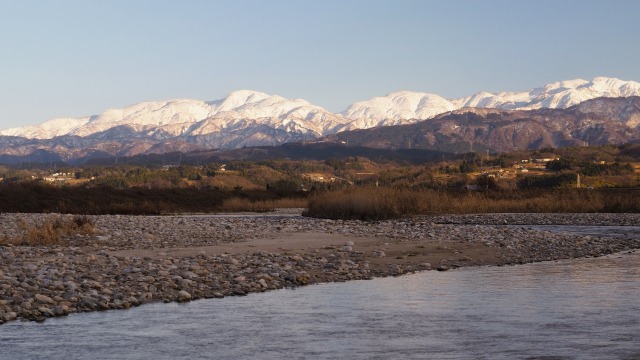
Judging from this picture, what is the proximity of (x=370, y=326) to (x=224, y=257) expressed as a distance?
9.91 meters

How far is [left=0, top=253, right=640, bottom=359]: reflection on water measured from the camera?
41.5 feet

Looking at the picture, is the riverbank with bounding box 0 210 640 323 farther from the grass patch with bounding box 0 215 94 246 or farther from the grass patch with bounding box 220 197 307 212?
the grass patch with bounding box 220 197 307 212

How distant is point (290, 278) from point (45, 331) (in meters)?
7.53

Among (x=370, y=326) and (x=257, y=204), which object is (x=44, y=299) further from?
(x=257, y=204)

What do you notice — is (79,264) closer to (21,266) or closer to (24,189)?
(21,266)

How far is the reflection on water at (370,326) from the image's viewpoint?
12664 mm

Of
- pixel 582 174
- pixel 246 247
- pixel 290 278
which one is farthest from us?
pixel 582 174

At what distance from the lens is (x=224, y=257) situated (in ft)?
78.5

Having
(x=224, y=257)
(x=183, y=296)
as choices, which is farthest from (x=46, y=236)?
(x=183, y=296)

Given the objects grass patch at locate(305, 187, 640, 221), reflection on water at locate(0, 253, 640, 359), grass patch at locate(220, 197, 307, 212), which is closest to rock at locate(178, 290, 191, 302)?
reflection on water at locate(0, 253, 640, 359)

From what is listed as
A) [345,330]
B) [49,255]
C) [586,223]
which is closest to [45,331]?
[345,330]

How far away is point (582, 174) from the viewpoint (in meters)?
113

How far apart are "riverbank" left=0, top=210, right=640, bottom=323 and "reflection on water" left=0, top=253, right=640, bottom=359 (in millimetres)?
1017

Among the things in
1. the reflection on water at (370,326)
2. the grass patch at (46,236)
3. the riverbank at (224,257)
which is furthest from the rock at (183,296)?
the grass patch at (46,236)
